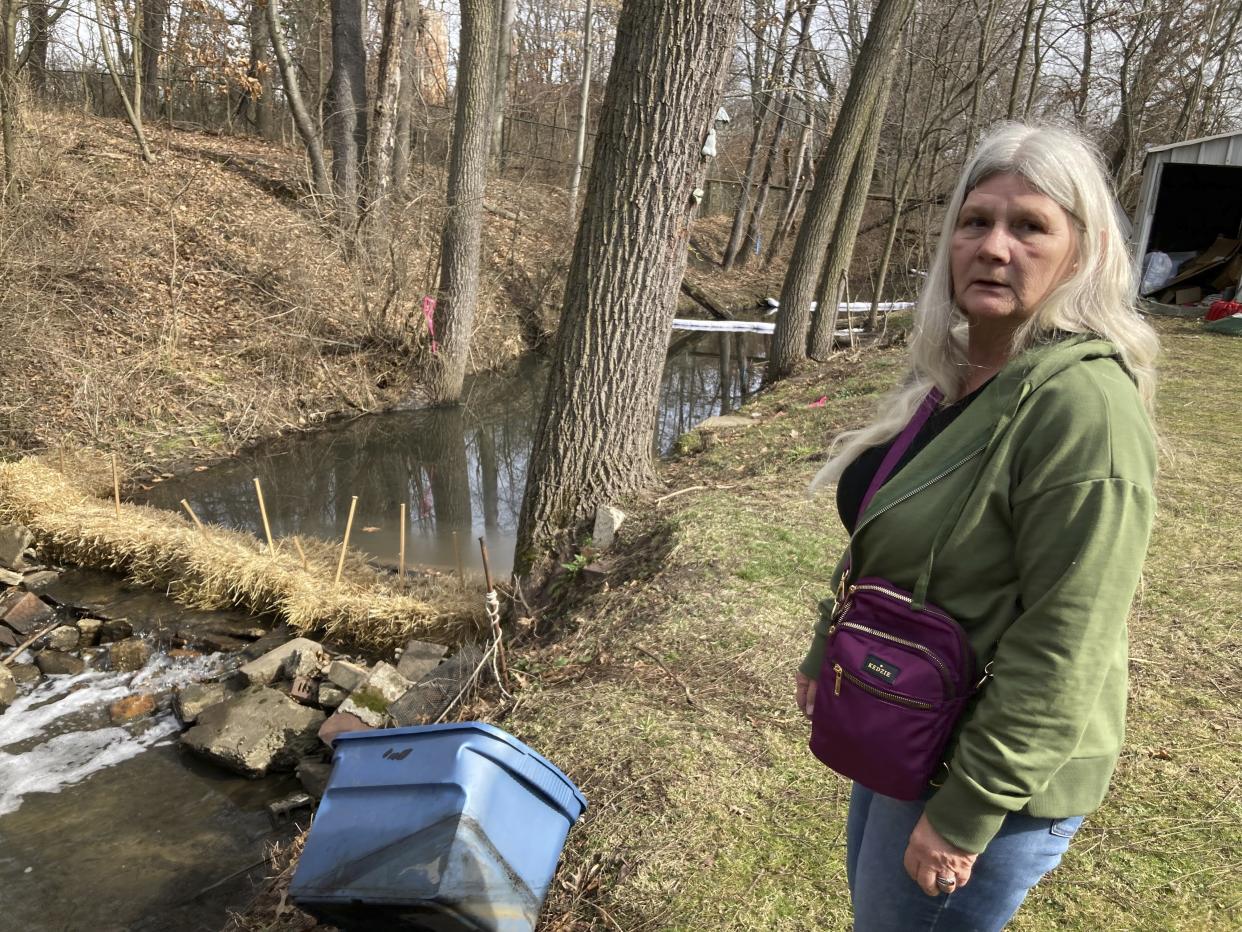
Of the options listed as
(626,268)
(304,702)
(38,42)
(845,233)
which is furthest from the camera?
(38,42)

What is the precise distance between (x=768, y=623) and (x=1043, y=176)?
10.3 feet

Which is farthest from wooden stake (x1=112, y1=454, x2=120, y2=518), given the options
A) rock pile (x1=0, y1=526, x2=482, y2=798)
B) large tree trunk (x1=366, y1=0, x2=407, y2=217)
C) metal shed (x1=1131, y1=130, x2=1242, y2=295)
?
metal shed (x1=1131, y1=130, x2=1242, y2=295)

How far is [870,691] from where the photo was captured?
142 cm

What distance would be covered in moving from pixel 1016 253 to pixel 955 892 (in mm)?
1047

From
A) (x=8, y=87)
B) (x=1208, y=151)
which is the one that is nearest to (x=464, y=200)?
(x=8, y=87)

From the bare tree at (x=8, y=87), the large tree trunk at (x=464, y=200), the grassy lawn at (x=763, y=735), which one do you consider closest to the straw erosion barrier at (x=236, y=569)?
the grassy lawn at (x=763, y=735)

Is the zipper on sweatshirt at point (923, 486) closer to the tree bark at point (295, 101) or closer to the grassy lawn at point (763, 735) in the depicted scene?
the grassy lawn at point (763, 735)

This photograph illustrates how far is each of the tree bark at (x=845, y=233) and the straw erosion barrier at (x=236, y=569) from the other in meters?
7.63

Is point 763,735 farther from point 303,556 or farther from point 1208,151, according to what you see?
point 1208,151

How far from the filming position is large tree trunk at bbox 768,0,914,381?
35.9 feet

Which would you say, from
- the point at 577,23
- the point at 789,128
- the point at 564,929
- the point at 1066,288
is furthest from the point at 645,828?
the point at 577,23

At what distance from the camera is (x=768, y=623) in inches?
170

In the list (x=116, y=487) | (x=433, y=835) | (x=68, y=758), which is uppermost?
(x=433, y=835)

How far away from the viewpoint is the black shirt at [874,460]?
153cm
